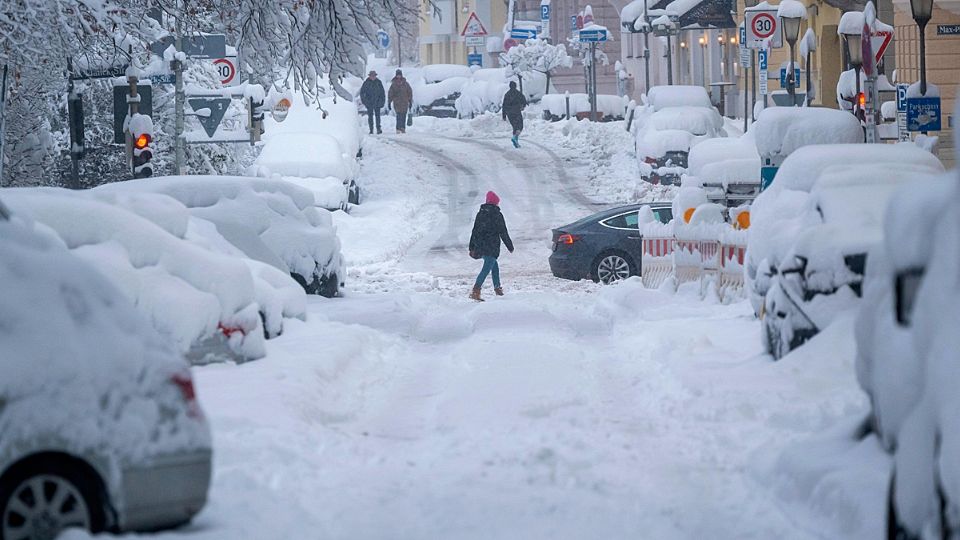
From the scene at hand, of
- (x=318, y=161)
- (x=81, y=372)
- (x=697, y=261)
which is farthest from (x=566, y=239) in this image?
(x=81, y=372)

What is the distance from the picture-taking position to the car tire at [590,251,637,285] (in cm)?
2591

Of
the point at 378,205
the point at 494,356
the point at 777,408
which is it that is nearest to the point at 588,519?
the point at 777,408

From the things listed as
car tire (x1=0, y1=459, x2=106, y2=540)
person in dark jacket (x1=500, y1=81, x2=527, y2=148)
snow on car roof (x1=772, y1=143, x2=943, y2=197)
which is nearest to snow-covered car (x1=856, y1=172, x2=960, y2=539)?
car tire (x1=0, y1=459, x2=106, y2=540)

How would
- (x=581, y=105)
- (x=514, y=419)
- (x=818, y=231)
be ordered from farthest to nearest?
(x=581, y=105)
(x=818, y=231)
(x=514, y=419)

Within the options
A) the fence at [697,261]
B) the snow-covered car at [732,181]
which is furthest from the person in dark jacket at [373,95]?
the fence at [697,261]

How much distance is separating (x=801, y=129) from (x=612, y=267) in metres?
7.46

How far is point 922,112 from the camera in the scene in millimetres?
24234

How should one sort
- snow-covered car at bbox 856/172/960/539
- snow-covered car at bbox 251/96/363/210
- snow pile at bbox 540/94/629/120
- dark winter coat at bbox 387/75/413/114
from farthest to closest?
snow pile at bbox 540/94/629/120, dark winter coat at bbox 387/75/413/114, snow-covered car at bbox 251/96/363/210, snow-covered car at bbox 856/172/960/539

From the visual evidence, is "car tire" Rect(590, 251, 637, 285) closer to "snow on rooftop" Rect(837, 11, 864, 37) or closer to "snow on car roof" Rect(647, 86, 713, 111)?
"snow on rooftop" Rect(837, 11, 864, 37)

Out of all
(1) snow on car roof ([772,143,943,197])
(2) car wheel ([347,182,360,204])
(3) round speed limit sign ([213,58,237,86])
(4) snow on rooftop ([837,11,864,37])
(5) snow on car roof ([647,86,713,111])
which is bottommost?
(2) car wheel ([347,182,360,204])

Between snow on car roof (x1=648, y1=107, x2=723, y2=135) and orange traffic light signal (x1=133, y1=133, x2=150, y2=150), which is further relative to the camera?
snow on car roof (x1=648, y1=107, x2=723, y2=135)

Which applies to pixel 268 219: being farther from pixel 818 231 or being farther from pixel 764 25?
pixel 764 25

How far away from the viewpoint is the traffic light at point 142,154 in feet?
75.5

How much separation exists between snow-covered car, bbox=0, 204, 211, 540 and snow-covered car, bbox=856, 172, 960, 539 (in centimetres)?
304
